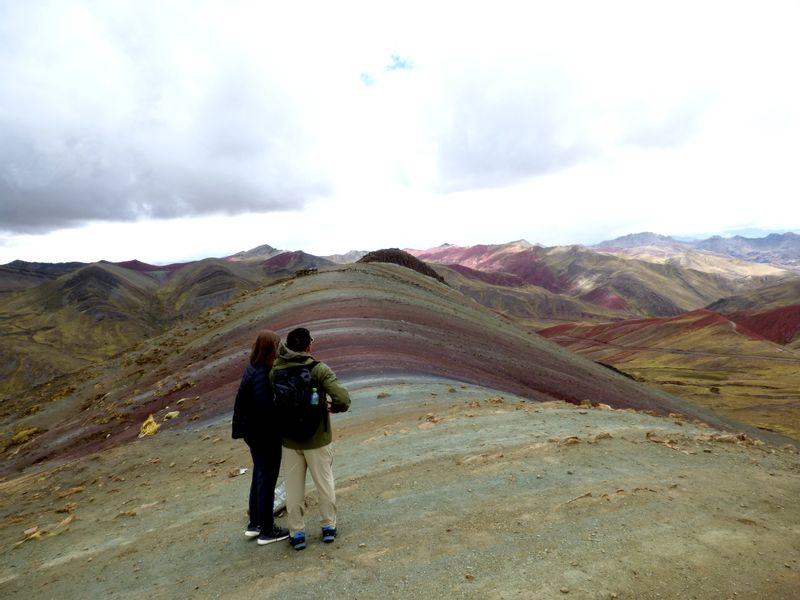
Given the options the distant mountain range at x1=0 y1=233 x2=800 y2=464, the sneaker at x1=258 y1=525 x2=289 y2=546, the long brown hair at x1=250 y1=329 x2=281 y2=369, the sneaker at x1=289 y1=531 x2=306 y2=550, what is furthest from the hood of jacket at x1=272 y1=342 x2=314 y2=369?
the distant mountain range at x1=0 y1=233 x2=800 y2=464

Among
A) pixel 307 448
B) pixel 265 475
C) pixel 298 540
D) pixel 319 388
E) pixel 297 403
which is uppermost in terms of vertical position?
pixel 319 388

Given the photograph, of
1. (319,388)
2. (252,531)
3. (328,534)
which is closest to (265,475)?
(252,531)

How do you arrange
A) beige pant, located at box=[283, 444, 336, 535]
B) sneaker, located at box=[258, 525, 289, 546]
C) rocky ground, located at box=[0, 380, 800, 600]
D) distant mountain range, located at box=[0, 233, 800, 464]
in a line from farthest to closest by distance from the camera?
distant mountain range, located at box=[0, 233, 800, 464], sneaker, located at box=[258, 525, 289, 546], beige pant, located at box=[283, 444, 336, 535], rocky ground, located at box=[0, 380, 800, 600]

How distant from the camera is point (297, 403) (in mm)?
5828

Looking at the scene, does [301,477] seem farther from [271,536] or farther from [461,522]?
[461,522]

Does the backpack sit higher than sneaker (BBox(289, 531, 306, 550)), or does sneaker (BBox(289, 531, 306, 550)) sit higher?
the backpack

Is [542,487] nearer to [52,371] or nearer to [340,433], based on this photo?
[340,433]

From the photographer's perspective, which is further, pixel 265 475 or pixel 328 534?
pixel 265 475

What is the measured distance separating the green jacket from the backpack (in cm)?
7

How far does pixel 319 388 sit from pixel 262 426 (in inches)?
40.0

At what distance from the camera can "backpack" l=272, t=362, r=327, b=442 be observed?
5836 mm

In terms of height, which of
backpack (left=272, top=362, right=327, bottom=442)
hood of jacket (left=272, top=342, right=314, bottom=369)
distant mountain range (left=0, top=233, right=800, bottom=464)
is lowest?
distant mountain range (left=0, top=233, right=800, bottom=464)

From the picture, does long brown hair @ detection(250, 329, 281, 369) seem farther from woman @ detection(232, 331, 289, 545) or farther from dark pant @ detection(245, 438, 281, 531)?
dark pant @ detection(245, 438, 281, 531)

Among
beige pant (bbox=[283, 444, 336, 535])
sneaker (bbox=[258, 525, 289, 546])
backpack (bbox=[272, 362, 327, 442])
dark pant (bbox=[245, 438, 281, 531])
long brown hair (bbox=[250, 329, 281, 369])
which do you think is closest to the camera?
backpack (bbox=[272, 362, 327, 442])
